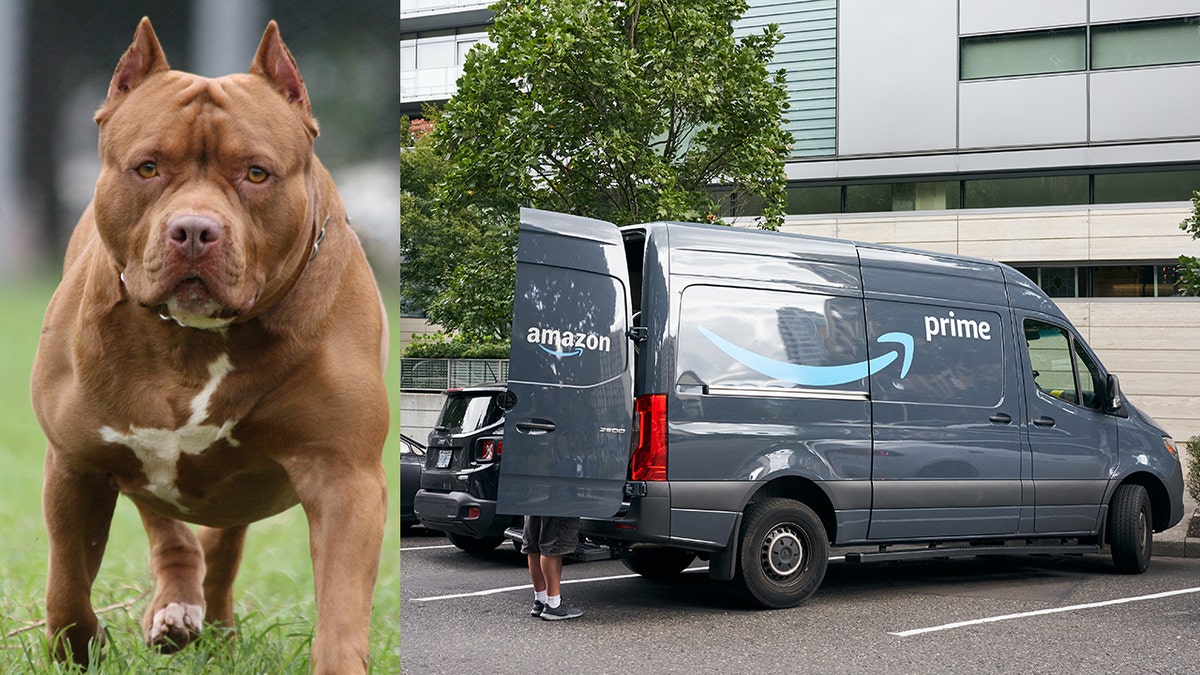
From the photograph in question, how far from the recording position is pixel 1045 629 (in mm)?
7773

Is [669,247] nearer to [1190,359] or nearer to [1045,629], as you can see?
[1045,629]

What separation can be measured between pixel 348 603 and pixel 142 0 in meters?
1.10

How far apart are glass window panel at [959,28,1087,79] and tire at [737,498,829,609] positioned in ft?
48.2

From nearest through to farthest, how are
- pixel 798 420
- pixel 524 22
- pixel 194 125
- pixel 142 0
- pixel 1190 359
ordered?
pixel 194 125 → pixel 142 0 → pixel 798 420 → pixel 524 22 → pixel 1190 359

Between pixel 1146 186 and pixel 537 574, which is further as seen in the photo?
pixel 1146 186

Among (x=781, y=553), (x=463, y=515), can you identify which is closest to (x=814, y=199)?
(x=463, y=515)

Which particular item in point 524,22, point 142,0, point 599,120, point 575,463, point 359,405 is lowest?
point 575,463

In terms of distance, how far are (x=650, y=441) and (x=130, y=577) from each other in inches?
231

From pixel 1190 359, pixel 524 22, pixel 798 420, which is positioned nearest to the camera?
pixel 798 420

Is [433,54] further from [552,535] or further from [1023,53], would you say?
[552,535]

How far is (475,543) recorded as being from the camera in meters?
11.6

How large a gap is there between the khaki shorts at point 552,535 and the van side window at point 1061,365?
4435 mm

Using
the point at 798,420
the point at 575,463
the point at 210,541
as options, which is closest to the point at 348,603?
the point at 210,541

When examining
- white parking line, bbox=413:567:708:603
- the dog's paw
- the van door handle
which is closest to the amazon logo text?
the van door handle
